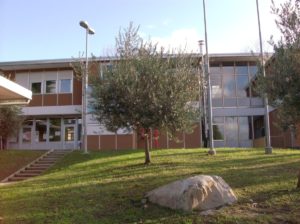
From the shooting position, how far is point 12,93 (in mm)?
13969

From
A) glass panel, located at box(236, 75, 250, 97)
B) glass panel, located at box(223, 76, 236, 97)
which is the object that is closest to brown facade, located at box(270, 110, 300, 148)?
glass panel, located at box(236, 75, 250, 97)

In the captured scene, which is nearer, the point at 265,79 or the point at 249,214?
the point at 249,214

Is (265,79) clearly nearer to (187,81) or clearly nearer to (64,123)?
(187,81)

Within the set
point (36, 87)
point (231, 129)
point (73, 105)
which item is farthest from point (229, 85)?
point (36, 87)

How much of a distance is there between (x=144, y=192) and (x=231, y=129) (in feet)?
80.4

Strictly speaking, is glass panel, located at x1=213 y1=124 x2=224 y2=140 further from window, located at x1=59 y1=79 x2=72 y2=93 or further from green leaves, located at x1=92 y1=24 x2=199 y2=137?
green leaves, located at x1=92 y1=24 x2=199 y2=137

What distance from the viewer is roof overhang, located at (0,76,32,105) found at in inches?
503

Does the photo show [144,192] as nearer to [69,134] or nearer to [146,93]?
[146,93]

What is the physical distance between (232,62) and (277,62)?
2453 cm

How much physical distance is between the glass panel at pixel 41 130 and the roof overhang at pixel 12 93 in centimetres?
2041

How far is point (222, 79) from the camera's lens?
3581 centimetres

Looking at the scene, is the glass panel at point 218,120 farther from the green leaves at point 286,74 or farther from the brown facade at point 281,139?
the green leaves at point 286,74

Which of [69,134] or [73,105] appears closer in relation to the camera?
[73,105]

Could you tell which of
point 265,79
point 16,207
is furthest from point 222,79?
point 16,207
